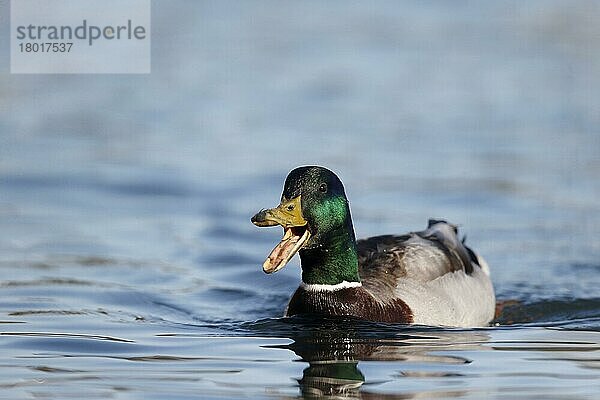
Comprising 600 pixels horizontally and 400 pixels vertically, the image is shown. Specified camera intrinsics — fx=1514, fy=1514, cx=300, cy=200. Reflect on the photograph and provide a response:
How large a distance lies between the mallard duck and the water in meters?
0.17

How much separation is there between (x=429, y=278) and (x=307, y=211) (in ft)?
4.73

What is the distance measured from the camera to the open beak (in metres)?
8.66

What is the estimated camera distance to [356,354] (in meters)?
8.61

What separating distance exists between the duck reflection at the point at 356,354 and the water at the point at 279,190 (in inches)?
0.9

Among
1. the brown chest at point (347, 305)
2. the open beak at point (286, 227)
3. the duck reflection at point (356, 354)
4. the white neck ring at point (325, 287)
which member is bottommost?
the duck reflection at point (356, 354)

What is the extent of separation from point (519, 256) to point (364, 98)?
15.2 feet

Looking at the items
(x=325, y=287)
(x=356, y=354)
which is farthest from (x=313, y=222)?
(x=356, y=354)

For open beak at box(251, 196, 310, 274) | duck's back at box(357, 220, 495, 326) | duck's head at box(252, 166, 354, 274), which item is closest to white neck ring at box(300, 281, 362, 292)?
duck's back at box(357, 220, 495, 326)

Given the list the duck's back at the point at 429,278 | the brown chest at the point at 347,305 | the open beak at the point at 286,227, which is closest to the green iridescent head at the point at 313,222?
the open beak at the point at 286,227

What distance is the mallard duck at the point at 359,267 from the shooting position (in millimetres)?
8945

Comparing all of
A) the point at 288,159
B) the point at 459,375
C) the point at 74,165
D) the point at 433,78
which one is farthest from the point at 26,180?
the point at 459,375

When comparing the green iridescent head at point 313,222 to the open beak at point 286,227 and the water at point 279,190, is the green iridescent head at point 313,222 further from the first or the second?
the water at point 279,190

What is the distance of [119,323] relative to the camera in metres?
9.70

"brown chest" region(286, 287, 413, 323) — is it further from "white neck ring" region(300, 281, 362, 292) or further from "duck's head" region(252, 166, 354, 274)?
"duck's head" region(252, 166, 354, 274)
